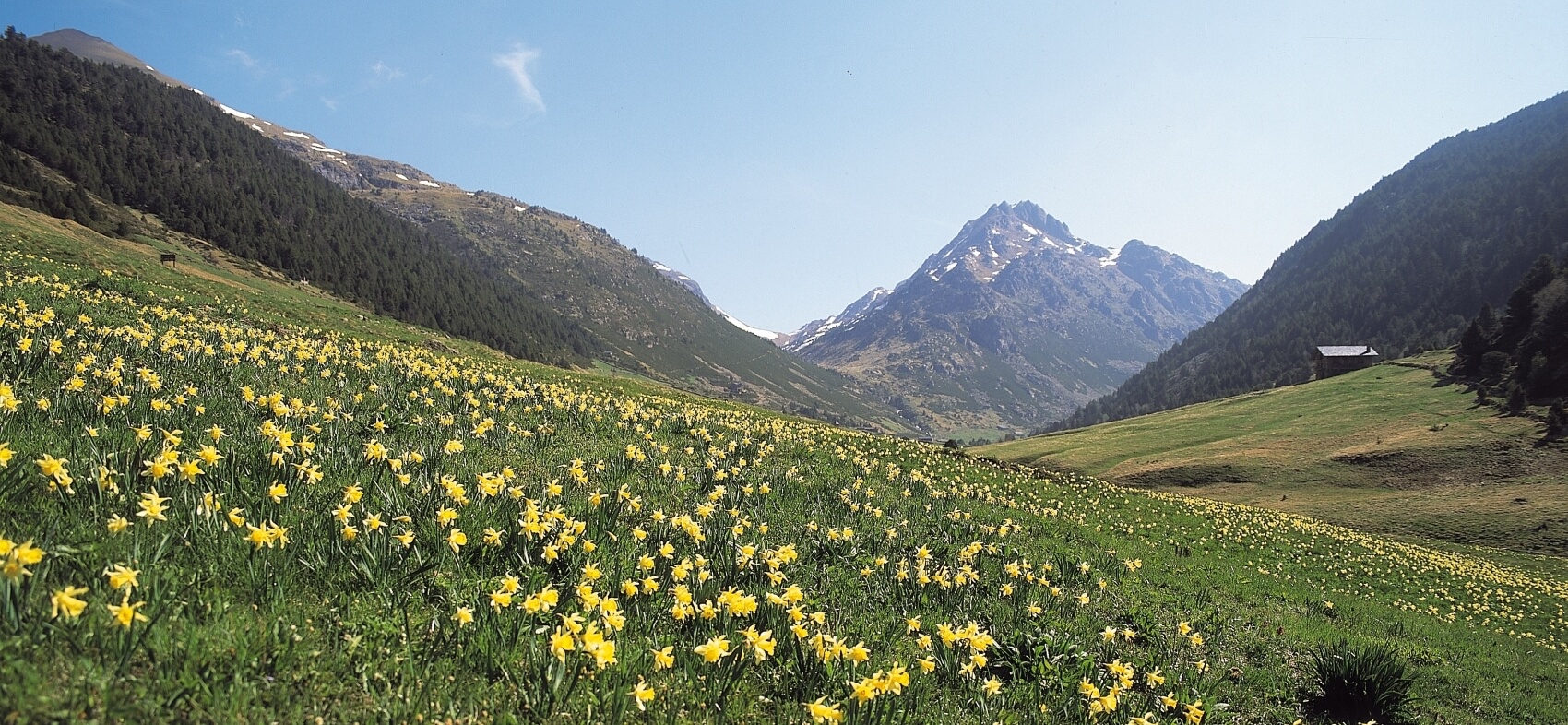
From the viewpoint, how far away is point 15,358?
7.27 meters

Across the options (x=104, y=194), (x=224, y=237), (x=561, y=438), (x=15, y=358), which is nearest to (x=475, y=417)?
(x=561, y=438)

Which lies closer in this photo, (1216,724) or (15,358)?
(1216,724)

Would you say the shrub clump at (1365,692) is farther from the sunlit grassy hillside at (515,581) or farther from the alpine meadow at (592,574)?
the sunlit grassy hillside at (515,581)

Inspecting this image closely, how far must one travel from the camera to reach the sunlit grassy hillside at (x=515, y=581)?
9.95 ft

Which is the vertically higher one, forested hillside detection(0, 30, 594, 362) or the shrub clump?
forested hillside detection(0, 30, 594, 362)

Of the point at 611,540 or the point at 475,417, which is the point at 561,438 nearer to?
the point at 475,417

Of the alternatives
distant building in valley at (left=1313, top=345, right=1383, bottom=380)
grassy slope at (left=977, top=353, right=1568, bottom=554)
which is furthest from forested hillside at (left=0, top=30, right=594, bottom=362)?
distant building in valley at (left=1313, top=345, right=1383, bottom=380)

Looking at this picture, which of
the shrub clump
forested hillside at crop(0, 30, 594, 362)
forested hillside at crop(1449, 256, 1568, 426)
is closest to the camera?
the shrub clump

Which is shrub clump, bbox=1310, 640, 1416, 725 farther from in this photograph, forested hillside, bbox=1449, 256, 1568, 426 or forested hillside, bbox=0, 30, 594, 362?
forested hillside, bbox=0, 30, 594, 362

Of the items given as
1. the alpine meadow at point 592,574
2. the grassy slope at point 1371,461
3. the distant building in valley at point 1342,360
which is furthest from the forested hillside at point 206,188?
the distant building in valley at point 1342,360

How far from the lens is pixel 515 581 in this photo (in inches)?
158

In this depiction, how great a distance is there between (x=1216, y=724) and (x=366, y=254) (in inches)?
6990

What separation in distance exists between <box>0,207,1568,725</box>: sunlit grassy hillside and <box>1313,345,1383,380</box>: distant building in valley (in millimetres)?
142451

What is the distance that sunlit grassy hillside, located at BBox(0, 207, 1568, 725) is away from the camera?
9.95ft
